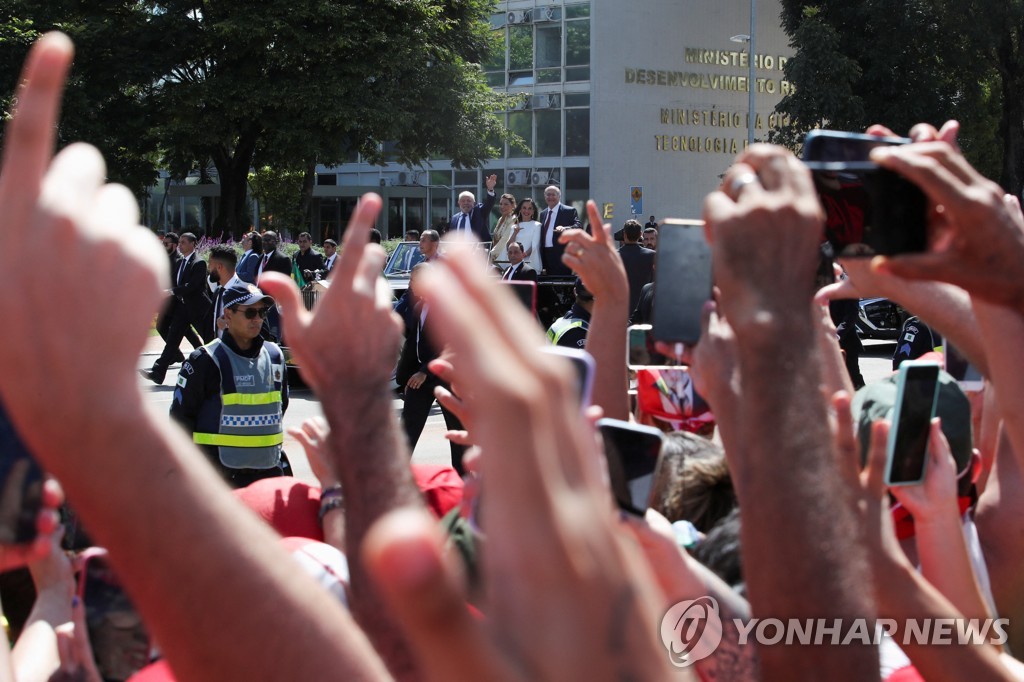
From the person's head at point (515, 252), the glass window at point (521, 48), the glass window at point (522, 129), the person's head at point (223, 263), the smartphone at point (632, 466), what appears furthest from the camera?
the glass window at point (522, 129)

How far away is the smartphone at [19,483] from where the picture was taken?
1.33m

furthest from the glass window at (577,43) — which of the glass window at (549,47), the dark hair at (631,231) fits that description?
the dark hair at (631,231)

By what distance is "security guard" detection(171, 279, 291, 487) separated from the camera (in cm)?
539

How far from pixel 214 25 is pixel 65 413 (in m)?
31.7

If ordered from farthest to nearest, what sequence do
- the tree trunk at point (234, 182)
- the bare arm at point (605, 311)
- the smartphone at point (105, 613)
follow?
the tree trunk at point (234, 182), the bare arm at point (605, 311), the smartphone at point (105, 613)

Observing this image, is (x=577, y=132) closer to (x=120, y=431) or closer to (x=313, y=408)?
(x=313, y=408)

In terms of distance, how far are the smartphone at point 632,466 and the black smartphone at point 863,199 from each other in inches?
19.8

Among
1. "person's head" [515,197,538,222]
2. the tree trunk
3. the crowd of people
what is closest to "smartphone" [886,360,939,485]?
the crowd of people

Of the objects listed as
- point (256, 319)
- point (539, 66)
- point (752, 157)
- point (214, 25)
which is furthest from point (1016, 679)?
point (539, 66)

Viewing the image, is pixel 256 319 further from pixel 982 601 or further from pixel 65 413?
pixel 65 413

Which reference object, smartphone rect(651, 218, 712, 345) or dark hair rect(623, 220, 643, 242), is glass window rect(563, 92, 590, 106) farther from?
smartphone rect(651, 218, 712, 345)

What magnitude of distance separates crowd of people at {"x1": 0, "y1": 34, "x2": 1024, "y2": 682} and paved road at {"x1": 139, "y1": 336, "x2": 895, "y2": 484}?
10.7 feet

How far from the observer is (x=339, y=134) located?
106 feet

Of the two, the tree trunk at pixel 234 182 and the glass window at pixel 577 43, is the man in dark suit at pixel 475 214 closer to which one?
the tree trunk at pixel 234 182
